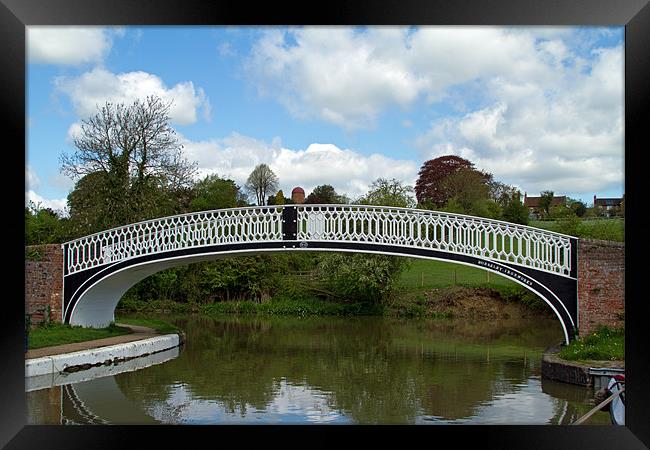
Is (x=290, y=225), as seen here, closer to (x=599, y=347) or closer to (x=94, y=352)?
(x=94, y=352)

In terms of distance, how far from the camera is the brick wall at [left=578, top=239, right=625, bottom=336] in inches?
400

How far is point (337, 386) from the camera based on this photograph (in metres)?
9.66

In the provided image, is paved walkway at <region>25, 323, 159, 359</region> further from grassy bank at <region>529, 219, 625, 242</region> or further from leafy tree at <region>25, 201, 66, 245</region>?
grassy bank at <region>529, 219, 625, 242</region>

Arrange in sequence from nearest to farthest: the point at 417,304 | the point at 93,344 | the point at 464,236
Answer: the point at 464,236, the point at 93,344, the point at 417,304

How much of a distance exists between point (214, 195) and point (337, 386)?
19.9 m

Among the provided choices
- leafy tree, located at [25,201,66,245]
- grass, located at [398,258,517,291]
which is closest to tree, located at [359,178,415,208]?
grass, located at [398,258,517,291]

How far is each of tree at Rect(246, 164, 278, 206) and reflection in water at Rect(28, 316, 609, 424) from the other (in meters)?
20.8

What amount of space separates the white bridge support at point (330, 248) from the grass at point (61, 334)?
36cm

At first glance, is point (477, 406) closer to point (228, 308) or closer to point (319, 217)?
point (319, 217)

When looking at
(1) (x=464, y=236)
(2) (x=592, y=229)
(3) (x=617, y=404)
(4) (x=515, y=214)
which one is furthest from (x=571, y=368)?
(4) (x=515, y=214)

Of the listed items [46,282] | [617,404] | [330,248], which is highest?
[330,248]

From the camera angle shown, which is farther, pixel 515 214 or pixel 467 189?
pixel 467 189
